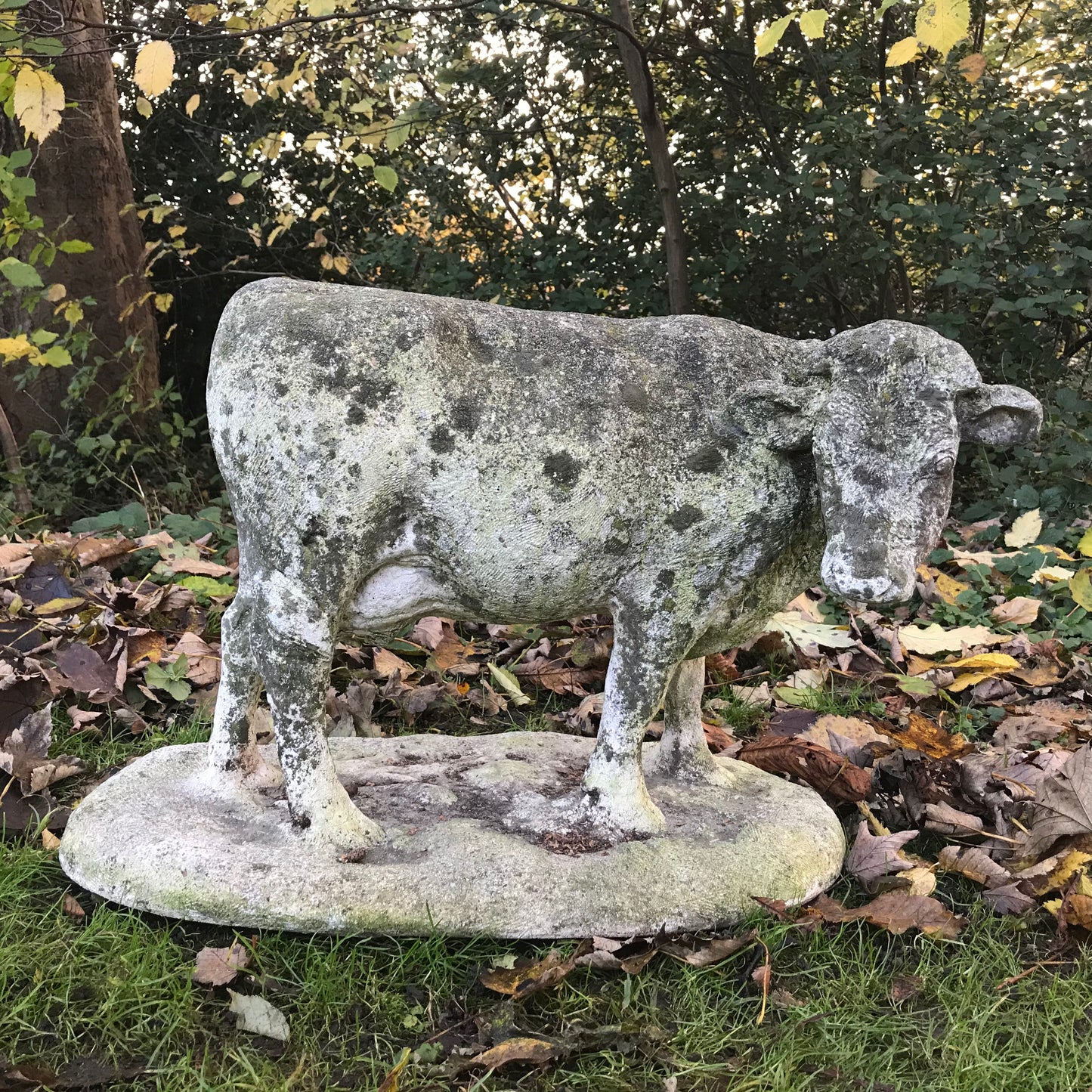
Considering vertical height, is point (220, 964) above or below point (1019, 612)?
below

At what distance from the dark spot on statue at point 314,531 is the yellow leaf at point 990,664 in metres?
2.49

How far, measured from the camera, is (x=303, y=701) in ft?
8.12

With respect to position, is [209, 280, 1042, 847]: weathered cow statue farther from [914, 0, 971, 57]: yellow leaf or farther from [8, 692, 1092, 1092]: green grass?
[914, 0, 971, 57]: yellow leaf

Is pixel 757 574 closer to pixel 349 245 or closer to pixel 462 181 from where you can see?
pixel 462 181

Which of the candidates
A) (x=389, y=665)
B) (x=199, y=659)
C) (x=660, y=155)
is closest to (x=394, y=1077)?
(x=389, y=665)

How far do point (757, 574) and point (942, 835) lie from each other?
1005mm

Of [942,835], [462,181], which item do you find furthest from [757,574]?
[462,181]

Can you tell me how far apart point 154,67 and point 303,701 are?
1560 millimetres

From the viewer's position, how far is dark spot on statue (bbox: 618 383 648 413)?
8.11ft

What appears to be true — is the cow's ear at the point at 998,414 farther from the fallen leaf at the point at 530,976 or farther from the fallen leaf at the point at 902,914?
the fallen leaf at the point at 530,976

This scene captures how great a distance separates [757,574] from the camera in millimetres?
2568

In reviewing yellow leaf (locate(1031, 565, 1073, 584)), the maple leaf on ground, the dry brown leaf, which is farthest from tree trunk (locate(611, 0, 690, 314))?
the maple leaf on ground

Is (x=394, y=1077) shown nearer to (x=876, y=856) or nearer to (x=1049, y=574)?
(x=876, y=856)

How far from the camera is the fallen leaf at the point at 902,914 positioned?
249 cm
